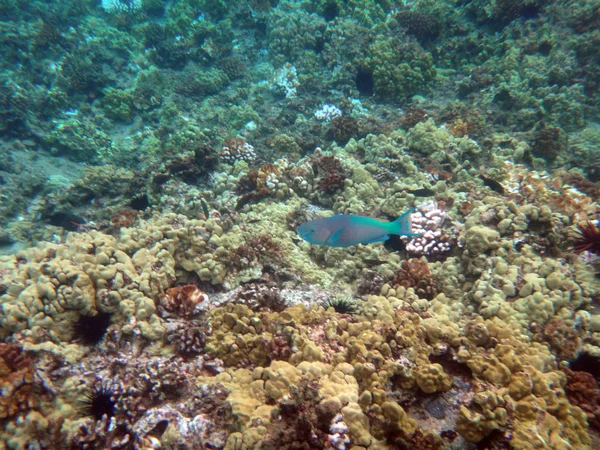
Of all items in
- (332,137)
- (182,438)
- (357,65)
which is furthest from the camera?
(357,65)

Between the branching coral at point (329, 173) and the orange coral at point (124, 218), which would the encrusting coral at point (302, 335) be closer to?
the branching coral at point (329, 173)

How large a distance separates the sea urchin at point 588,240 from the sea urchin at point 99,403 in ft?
19.4

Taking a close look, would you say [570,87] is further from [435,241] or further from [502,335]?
[502,335]

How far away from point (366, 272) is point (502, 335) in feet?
6.19

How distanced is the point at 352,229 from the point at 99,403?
304cm

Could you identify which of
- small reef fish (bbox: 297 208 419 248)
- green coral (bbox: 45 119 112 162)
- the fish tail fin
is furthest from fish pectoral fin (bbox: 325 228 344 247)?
green coral (bbox: 45 119 112 162)

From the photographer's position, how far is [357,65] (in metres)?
11.6

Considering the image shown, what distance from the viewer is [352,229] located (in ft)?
10.9

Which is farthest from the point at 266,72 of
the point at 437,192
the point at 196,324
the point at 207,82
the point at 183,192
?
the point at 196,324

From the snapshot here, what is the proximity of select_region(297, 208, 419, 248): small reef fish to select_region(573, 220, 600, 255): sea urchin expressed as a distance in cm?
282

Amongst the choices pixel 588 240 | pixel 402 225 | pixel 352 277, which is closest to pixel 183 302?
pixel 352 277

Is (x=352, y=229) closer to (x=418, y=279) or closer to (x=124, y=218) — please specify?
(x=418, y=279)

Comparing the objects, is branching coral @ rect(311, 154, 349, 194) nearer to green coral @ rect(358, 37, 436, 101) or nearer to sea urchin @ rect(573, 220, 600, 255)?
sea urchin @ rect(573, 220, 600, 255)

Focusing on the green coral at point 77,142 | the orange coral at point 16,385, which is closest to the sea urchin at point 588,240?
the orange coral at point 16,385
